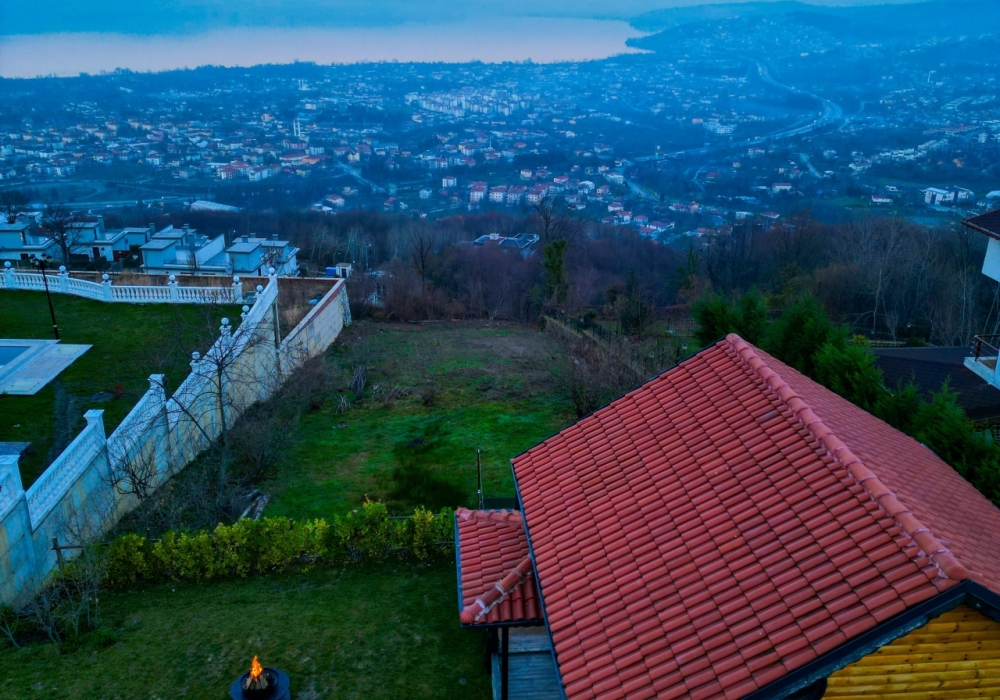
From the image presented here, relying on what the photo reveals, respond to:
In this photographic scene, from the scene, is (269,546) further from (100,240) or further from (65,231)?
(100,240)

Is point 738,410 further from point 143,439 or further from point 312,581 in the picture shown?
point 143,439

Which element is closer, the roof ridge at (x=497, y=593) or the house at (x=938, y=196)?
the roof ridge at (x=497, y=593)

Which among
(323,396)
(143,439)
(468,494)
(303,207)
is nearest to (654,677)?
(468,494)

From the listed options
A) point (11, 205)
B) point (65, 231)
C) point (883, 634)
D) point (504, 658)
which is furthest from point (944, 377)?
point (11, 205)

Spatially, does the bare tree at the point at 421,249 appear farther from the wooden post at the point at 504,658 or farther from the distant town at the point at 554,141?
the wooden post at the point at 504,658

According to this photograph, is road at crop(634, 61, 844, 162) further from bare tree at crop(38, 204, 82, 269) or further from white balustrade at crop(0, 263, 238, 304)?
white balustrade at crop(0, 263, 238, 304)

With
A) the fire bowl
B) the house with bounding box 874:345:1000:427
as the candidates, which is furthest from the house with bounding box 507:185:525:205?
the fire bowl

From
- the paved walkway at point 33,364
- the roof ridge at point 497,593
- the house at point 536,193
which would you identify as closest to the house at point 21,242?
the paved walkway at point 33,364
